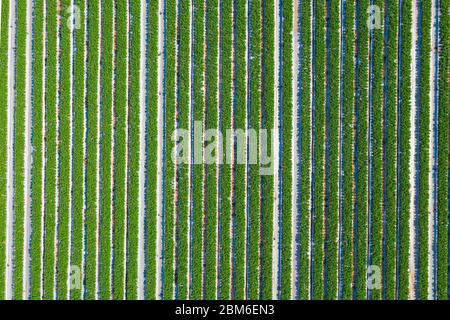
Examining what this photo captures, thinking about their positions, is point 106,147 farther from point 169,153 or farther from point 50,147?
point 169,153

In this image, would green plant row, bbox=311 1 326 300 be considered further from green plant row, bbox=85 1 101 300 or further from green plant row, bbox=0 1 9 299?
green plant row, bbox=0 1 9 299

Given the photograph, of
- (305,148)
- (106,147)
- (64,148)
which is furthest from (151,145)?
(305,148)

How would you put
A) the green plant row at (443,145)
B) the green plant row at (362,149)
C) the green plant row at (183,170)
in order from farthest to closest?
1. the green plant row at (183,170)
2. the green plant row at (362,149)
3. the green plant row at (443,145)

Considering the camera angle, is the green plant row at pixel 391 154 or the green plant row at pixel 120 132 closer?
the green plant row at pixel 391 154

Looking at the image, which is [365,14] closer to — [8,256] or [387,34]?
[387,34]

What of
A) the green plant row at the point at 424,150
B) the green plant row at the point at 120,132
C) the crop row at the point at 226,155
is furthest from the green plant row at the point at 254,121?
the green plant row at the point at 424,150

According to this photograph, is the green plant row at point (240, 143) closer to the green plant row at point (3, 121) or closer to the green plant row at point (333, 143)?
the green plant row at point (333, 143)
